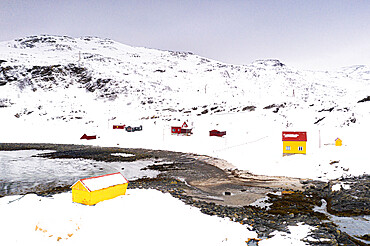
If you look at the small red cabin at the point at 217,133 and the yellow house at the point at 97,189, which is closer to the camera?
the yellow house at the point at 97,189

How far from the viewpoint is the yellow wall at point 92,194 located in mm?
13547

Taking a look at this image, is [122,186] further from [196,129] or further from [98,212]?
[196,129]

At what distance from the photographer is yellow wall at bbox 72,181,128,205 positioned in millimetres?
13547

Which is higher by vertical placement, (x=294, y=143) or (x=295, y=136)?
(x=295, y=136)

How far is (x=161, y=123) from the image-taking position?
55375mm

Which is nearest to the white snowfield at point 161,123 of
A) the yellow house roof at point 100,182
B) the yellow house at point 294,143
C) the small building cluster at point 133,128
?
the yellow house roof at point 100,182

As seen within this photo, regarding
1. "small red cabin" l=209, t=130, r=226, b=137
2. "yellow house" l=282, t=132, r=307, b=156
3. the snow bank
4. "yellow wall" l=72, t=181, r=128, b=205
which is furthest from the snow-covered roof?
"small red cabin" l=209, t=130, r=226, b=137

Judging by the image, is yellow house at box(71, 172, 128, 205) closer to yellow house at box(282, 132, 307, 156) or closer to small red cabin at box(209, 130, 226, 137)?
yellow house at box(282, 132, 307, 156)

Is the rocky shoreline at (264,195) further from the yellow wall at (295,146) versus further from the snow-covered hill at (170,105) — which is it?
the yellow wall at (295,146)

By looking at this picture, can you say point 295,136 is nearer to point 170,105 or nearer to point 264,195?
point 264,195

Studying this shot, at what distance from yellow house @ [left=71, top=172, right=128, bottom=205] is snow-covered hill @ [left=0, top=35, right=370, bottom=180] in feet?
52.5

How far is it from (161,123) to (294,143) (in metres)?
31.7

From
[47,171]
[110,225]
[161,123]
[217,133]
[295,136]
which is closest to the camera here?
[110,225]

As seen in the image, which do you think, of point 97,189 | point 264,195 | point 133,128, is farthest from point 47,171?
point 133,128
